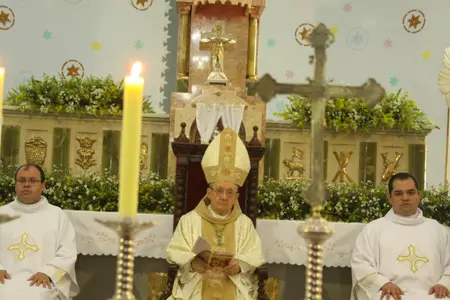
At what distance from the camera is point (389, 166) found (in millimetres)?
8516

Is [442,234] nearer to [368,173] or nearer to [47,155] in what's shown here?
[368,173]

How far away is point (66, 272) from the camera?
20.1 ft

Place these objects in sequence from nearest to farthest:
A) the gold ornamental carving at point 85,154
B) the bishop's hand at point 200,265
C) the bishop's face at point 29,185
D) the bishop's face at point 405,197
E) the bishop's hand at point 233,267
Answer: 1. the bishop's hand at point 200,265
2. the bishop's hand at point 233,267
3. the bishop's face at point 405,197
4. the bishop's face at point 29,185
5. the gold ornamental carving at point 85,154

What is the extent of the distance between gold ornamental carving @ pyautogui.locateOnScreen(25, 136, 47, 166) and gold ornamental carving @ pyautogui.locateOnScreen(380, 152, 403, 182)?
11.9 feet

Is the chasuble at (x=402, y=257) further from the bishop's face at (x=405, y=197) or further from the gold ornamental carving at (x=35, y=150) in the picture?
the gold ornamental carving at (x=35, y=150)

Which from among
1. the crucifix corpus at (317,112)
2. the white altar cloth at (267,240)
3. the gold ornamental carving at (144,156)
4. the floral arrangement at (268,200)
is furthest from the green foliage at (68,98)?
the crucifix corpus at (317,112)

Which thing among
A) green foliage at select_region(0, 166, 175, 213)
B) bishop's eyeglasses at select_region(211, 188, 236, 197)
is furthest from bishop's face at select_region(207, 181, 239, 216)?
green foliage at select_region(0, 166, 175, 213)

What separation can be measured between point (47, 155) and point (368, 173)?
3459 millimetres

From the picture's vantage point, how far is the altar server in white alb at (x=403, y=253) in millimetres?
6004

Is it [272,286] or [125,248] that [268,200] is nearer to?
[272,286]

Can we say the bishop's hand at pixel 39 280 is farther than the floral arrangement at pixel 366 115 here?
No

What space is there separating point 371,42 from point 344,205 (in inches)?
221

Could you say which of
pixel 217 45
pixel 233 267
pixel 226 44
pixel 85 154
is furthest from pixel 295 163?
pixel 233 267

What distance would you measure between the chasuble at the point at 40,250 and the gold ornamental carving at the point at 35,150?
207 centimetres
